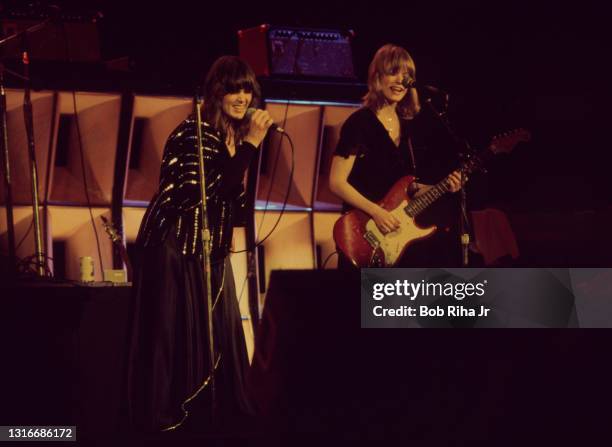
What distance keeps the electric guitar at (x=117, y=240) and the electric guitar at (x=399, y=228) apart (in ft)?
4.92

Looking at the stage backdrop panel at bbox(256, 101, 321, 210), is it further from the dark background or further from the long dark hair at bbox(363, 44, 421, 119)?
the long dark hair at bbox(363, 44, 421, 119)

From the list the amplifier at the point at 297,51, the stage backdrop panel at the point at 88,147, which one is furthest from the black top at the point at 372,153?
the stage backdrop panel at the point at 88,147

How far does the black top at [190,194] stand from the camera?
3.35 metres

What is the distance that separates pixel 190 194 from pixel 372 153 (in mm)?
1010

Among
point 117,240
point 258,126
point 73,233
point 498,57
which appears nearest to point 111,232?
point 117,240

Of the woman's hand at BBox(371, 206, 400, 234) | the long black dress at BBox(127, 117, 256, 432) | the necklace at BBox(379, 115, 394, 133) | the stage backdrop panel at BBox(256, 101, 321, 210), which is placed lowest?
the long black dress at BBox(127, 117, 256, 432)

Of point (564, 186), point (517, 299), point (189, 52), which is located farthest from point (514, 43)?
point (517, 299)

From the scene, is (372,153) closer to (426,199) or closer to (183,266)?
(426,199)

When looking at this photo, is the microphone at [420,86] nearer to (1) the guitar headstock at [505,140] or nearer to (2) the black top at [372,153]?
(2) the black top at [372,153]

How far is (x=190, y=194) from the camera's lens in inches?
133

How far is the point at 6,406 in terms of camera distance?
2959 mm

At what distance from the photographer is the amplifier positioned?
5410mm

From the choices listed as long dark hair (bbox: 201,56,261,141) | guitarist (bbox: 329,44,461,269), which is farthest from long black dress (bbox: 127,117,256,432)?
guitarist (bbox: 329,44,461,269)

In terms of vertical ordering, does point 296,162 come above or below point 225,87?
above
